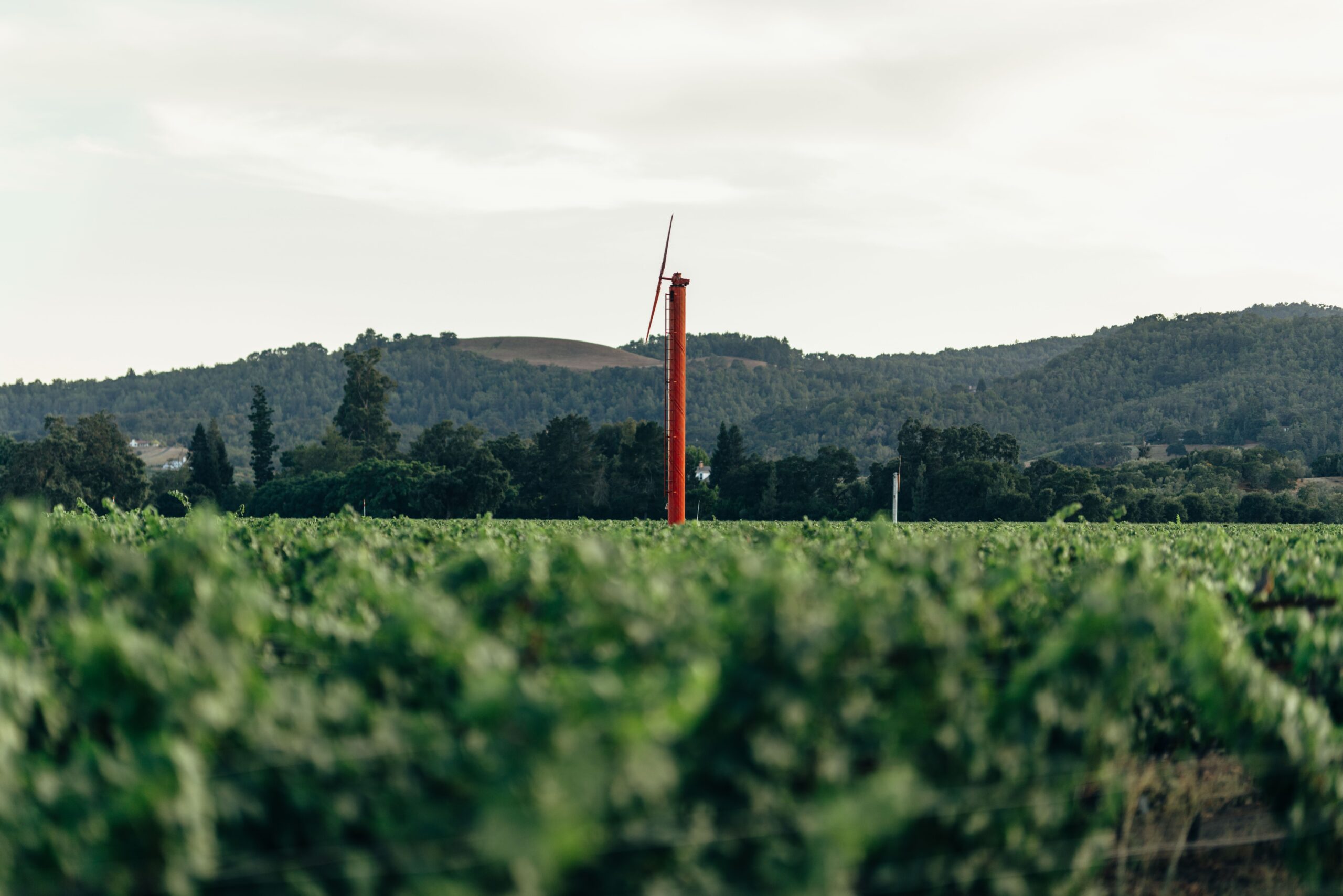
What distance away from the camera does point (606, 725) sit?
3051 mm

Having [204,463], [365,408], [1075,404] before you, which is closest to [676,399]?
[204,463]

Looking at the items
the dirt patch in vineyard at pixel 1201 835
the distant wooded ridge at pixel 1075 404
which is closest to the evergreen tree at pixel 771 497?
the distant wooded ridge at pixel 1075 404

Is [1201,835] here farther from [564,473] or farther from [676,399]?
[564,473]

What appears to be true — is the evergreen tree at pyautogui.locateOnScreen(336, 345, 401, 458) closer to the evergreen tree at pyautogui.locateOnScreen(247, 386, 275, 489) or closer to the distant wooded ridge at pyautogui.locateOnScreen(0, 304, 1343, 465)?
the evergreen tree at pyautogui.locateOnScreen(247, 386, 275, 489)

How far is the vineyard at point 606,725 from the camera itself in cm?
318

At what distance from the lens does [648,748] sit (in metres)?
3.01

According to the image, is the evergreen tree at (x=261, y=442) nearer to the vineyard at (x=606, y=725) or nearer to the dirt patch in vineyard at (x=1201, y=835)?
the vineyard at (x=606, y=725)

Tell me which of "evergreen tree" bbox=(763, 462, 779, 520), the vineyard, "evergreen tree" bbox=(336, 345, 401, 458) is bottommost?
"evergreen tree" bbox=(763, 462, 779, 520)

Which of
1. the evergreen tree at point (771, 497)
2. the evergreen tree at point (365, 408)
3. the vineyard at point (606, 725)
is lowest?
the evergreen tree at point (771, 497)

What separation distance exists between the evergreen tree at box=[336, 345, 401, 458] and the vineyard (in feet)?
359

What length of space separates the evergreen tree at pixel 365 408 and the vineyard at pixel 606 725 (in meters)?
110

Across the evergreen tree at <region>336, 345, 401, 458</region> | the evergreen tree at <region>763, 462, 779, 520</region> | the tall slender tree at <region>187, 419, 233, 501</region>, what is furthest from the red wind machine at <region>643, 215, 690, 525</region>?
the evergreen tree at <region>336, 345, 401, 458</region>

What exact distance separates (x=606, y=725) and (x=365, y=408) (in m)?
115

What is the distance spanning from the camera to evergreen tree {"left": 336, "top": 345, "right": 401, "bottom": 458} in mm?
112938
